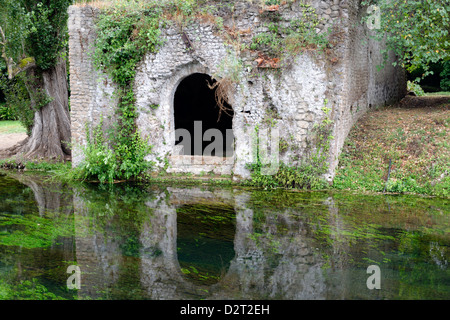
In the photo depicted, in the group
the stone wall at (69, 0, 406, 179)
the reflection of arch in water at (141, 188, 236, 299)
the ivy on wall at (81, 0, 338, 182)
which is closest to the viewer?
the reflection of arch in water at (141, 188, 236, 299)

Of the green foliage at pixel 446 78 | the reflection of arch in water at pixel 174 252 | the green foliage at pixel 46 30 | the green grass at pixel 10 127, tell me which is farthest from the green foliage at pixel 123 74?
the green foliage at pixel 446 78

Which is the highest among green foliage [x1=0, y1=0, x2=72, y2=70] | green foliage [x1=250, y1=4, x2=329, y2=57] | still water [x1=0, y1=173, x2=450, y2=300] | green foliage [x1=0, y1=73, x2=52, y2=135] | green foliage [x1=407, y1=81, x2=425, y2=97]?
green foliage [x1=0, y1=0, x2=72, y2=70]

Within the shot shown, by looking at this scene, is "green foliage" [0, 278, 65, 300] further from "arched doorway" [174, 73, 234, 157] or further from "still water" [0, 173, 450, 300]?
"arched doorway" [174, 73, 234, 157]

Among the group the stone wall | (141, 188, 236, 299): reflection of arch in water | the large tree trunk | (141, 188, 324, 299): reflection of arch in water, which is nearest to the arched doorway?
the stone wall

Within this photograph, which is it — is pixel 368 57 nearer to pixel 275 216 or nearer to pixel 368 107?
pixel 368 107

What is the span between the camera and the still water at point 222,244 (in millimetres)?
5289

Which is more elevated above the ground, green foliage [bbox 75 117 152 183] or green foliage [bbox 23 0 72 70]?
green foliage [bbox 23 0 72 70]

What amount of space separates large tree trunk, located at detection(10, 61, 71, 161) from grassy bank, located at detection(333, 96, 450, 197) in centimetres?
850

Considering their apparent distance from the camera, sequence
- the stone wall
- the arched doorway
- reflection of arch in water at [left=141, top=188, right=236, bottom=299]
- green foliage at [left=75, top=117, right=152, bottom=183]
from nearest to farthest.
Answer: reflection of arch in water at [left=141, top=188, right=236, bottom=299] < the stone wall < green foliage at [left=75, top=117, right=152, bottom=183] < the arched doorway

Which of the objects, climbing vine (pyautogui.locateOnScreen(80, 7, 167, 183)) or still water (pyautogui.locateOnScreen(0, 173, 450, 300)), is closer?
still water (pyautogui.locateOnScreen(0, 173, 450, 300))

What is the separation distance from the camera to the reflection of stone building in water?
17.1ft

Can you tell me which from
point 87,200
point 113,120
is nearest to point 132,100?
point 113,120

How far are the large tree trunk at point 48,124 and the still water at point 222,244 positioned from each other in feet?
12.1

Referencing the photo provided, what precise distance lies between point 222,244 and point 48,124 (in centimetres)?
904
